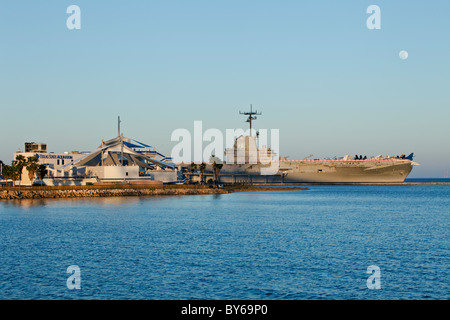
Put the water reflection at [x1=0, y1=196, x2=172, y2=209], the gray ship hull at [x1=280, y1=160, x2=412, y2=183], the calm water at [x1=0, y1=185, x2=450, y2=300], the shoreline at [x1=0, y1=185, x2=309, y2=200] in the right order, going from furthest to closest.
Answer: the gray ship hull at [x1=280, y1=160, x2=412, y2=183] → the shoreline at [x1=0, y1=185, x2=309, y2=200] → the water reflection at [x1=0, y1=196, x2=172, y2=209] → the calm water at [x1=0, y1=185, x2=450, y2=300]

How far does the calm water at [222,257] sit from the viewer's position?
2081cm

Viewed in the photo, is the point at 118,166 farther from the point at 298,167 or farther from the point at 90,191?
the point at 298,167

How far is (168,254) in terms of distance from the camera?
2898cm

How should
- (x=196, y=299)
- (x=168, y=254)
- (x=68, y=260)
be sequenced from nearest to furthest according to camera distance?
1. (x=196, y=299)
2. (x=68, y=260)
3. (x=168, y=254)

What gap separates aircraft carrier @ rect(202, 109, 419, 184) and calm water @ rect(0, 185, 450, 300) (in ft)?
311

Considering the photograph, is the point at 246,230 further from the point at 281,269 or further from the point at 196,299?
the point at 196,299

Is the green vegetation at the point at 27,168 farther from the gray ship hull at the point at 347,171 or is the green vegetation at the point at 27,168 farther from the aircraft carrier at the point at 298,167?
the gray ship hull at the point at 347,171

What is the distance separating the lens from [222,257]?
2795 centimetres

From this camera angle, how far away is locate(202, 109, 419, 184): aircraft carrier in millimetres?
142500

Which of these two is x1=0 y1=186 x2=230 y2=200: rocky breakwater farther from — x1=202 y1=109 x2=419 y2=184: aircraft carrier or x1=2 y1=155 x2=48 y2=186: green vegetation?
x1=202 y1=109 x2=419 y2=184: aircraft carrier

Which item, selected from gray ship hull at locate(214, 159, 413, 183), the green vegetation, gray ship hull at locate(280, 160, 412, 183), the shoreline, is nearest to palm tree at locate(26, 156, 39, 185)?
the green vegetation
